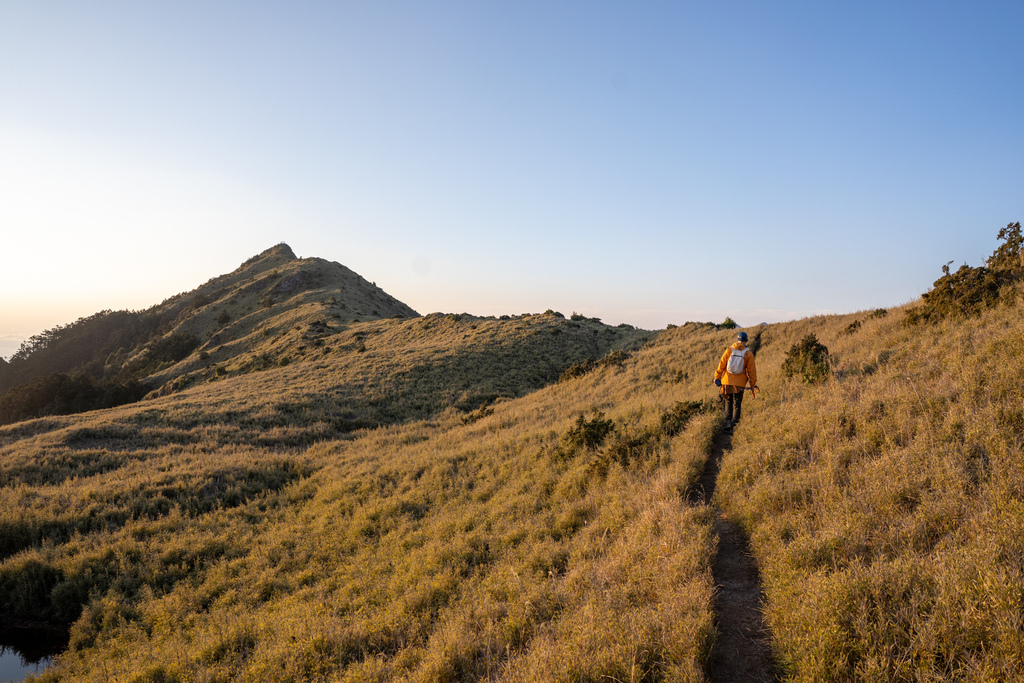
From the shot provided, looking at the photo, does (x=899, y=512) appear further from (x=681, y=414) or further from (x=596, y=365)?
(x=596, y=365)

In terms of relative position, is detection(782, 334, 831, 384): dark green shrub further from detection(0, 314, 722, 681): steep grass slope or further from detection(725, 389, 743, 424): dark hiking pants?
detection(0, 314, 722, 681): steep grass slope

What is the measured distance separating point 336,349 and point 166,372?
26586mm

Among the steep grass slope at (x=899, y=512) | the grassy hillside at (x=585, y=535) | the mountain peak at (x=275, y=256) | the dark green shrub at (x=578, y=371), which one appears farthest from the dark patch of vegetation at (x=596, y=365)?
the mountain peak at (x=275, y=256)

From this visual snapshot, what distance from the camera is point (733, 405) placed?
11742 millimetres

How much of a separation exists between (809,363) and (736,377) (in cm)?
329

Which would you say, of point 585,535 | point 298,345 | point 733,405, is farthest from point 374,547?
point 298,345

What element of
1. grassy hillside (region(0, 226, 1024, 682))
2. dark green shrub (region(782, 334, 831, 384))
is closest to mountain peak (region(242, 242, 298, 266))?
grassy hillside (region(0, 226, 1024, 682))

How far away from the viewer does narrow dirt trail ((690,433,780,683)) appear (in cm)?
443

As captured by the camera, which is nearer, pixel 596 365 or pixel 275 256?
pixel 596 365

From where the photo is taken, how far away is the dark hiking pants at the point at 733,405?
455 inches

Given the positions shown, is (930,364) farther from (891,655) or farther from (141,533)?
(141,533)

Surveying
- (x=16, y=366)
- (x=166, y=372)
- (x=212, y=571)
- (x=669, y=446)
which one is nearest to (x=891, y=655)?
(x=669, y=446)

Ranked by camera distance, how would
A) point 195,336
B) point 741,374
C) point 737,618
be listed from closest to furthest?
point 737,618
point 741,374
point 195,336

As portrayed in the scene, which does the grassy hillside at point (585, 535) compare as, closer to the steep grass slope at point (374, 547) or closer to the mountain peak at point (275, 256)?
the steep grass slope at point (374, 547)
